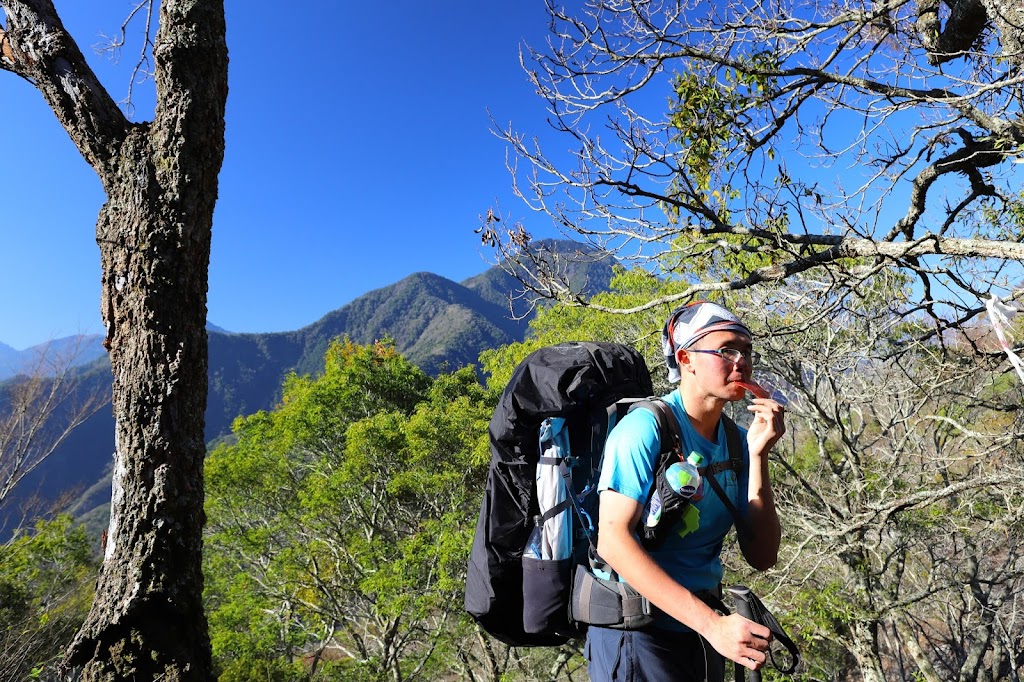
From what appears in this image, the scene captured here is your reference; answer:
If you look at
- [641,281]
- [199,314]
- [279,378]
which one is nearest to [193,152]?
[199,314]

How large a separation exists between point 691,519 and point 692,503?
0.07m

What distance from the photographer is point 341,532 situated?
1129 cm

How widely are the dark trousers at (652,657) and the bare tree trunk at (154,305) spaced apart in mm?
1946

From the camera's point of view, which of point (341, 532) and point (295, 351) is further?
point (295, 351)

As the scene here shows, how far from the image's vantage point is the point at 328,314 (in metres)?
178

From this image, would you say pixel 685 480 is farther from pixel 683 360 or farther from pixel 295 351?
pixel 295 351

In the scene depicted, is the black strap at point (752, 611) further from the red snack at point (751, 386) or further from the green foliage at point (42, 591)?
the green foliage at point (42, 591)

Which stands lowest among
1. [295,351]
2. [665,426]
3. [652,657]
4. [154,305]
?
[652,657]

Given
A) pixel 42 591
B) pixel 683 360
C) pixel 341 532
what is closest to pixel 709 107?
pixel 683 360

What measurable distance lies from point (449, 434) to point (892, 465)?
24.3 ft

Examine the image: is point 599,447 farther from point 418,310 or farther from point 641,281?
point 418,310

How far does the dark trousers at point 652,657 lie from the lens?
141 cm

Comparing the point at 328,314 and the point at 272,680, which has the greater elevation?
the point at 328,314

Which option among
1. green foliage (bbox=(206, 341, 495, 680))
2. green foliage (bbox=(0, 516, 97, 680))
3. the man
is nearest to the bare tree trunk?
the man
